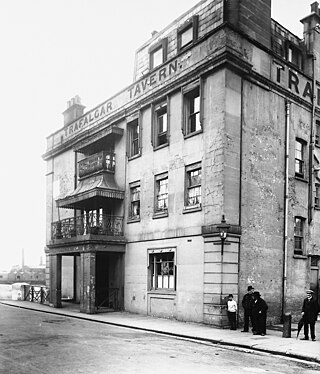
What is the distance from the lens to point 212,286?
17.4m

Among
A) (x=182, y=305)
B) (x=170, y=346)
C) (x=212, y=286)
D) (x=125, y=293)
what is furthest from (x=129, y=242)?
(x=170, y=346)

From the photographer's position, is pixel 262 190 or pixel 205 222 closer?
pixel 205 222

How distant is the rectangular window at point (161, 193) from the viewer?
21.0m

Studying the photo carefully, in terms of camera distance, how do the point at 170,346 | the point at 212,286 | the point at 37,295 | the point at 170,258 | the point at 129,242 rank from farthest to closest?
the point at 37,295 → the point at 129,242 → the point at 170,258 → the point at 212,286 → the point at 170,346

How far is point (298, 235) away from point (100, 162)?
1090 centimetres

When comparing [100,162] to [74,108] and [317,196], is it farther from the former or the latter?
[317,196]

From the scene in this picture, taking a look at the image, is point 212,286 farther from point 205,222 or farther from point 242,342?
point 242,342

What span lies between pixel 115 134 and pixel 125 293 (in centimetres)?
827

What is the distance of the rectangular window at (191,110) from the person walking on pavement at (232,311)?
294 inches

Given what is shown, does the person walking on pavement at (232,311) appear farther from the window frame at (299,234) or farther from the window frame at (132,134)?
the window frame at (132,134)

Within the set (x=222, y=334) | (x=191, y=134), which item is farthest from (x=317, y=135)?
(x=222, y=334)

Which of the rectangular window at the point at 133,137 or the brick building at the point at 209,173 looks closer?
the brick building at the point at 209,173

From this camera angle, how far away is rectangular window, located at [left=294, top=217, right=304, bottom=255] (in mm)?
21194

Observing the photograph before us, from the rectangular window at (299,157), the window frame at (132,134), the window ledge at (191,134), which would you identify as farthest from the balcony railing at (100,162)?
the rectangular window at (299,157)
